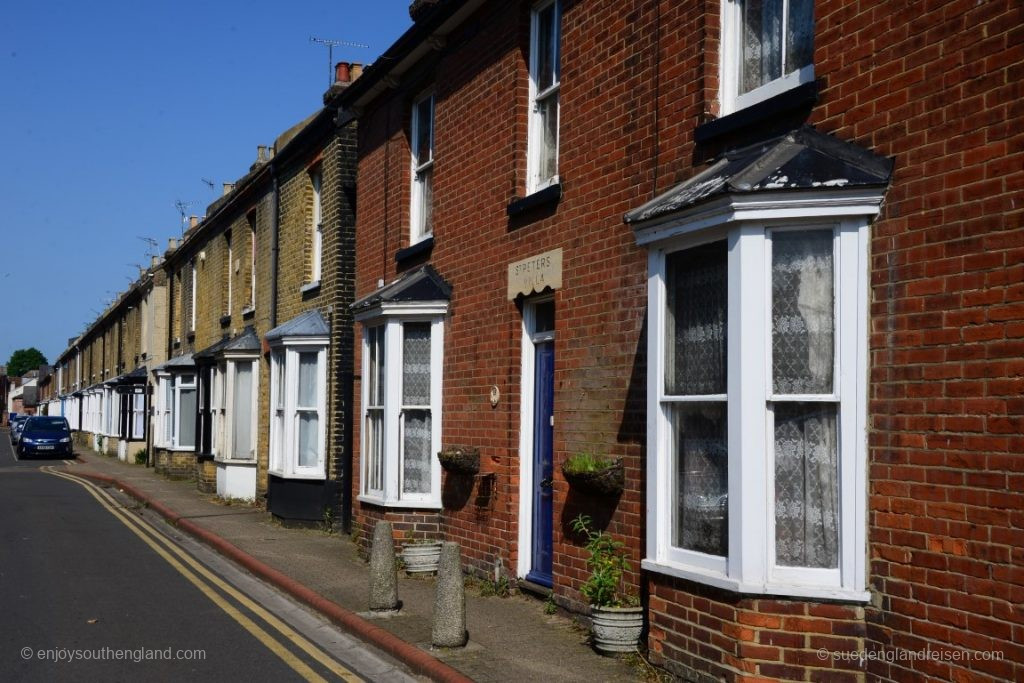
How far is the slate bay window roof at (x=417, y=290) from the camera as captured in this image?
40.2ft

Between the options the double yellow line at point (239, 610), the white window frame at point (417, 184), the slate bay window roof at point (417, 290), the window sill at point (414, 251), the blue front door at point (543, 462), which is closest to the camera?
the double yellow line at point (239, 610)

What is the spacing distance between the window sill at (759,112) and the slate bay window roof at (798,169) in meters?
0.21

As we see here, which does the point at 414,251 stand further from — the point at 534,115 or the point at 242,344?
the point at 242,344

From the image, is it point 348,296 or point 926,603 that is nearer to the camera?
point 926,603

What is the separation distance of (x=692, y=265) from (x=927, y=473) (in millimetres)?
2146

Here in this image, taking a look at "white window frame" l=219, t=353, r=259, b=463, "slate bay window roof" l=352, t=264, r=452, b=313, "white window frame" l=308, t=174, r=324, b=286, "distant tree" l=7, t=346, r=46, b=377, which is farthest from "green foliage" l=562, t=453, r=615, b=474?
"distant tree" l=7, t=346, r=46, b=377

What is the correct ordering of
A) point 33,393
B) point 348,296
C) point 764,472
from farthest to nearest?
point 33,393
point 348,296
point 764,472

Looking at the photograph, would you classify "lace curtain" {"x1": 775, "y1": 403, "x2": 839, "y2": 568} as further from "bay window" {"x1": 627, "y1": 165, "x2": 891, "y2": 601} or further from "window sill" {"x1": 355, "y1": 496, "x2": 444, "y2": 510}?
"window sill" {"x1": 355, "y1": 496, "x2": 444, "y2": 510}

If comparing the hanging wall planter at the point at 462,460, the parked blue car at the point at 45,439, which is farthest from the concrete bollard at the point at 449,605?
the parked blue car at the point at 45,439

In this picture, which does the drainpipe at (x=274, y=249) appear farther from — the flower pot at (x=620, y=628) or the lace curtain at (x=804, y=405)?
the lace curtain at (x=804, y=405)

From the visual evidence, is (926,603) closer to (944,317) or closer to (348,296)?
(944,317)

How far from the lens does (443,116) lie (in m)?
12.7

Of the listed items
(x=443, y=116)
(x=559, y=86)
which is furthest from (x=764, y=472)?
(x=443, y=116)

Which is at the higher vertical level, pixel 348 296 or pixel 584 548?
pixel 348 296
